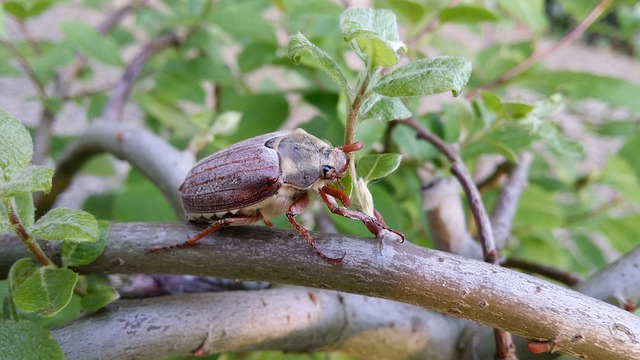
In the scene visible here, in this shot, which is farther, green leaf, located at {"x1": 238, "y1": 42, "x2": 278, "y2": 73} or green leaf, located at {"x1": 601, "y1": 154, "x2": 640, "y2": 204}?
green leaf, located at {"x1": 601, "y1": 154, "x2": 640, "y2": 204}

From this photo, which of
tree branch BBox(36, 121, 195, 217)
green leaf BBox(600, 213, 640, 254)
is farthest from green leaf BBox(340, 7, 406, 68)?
green leaf BBox(600, 213, 640, 254)

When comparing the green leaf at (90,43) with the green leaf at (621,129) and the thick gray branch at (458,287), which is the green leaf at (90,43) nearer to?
the thick gray branch at (458,287)

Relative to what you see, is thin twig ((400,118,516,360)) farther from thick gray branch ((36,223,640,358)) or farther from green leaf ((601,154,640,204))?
green leaf ((601,154,640,204))

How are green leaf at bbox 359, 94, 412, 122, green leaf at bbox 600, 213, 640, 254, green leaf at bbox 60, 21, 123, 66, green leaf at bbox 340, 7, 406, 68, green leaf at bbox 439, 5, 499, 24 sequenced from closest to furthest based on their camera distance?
green leaf at bbox 340, 7, 406, 68 < green leaf at bbox 359, 94, 412, 122 < green leaf at bbox 439, 5, 499, 24 < green leaf at bbox 60, 21, 123, 66 < green leaf at bbox 600, 213, 640, 254

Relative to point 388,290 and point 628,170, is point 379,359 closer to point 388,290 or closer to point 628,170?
point 388,290

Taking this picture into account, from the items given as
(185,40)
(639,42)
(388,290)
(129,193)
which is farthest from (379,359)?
(639,42)

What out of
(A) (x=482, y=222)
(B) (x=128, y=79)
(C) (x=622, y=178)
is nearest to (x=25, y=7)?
(B) (x=128, y=79)
